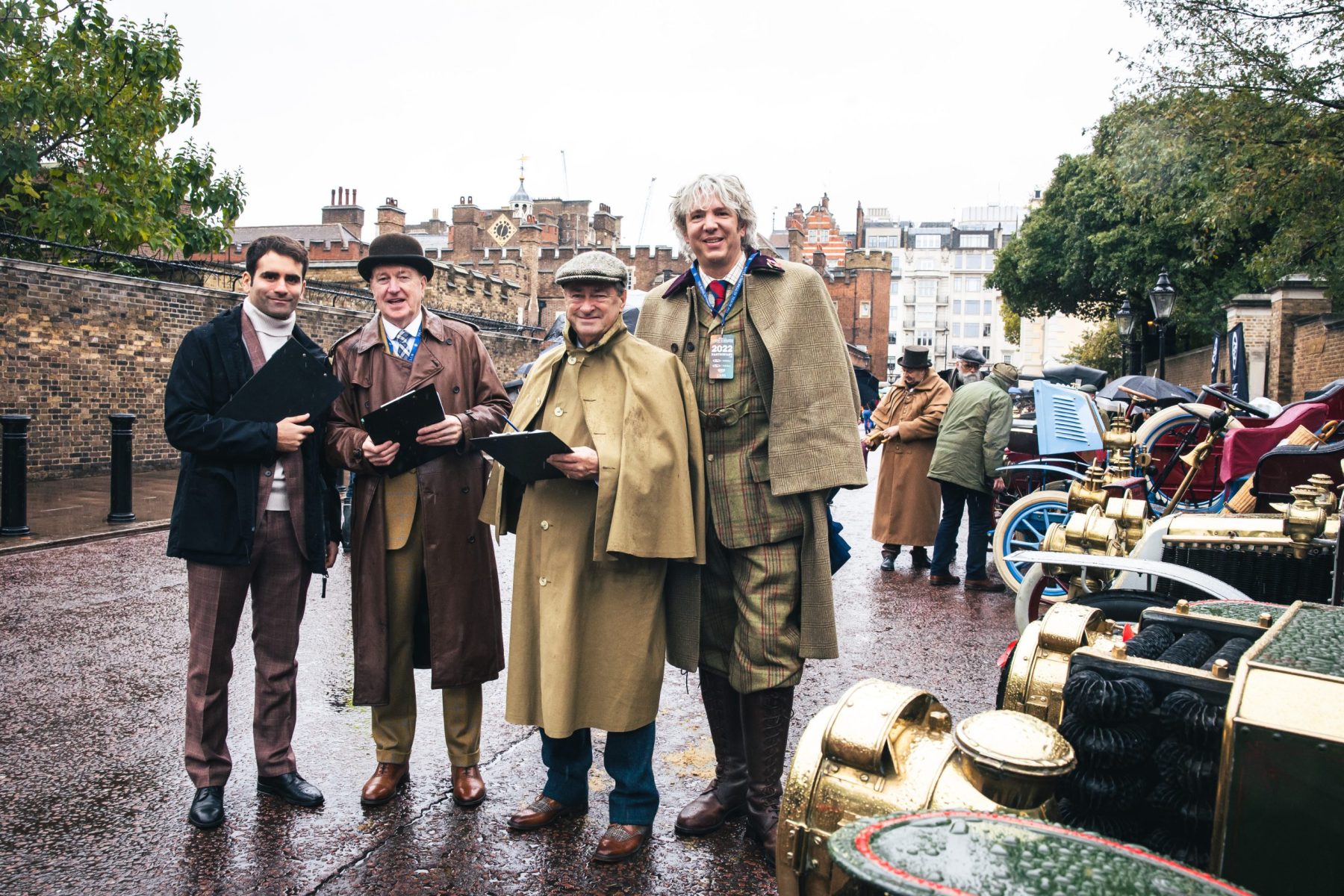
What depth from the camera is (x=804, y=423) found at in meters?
3.26

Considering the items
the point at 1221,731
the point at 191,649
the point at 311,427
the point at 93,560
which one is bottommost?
the point at 93,560

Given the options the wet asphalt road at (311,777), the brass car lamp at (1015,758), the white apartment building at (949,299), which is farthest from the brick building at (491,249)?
the white apartment building at (949,299)

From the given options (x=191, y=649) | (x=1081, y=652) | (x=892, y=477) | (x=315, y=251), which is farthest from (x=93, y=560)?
(x=315, y=251)

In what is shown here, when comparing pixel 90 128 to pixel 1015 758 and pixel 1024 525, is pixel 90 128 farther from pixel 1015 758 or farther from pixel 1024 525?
pixel 1015 758

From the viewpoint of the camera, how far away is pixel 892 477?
347 inches

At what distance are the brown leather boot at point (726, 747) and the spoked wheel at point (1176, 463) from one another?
4.25 m

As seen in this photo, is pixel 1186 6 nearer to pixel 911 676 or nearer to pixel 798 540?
pixel 911 676

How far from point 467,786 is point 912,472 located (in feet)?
19.4

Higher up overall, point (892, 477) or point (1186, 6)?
point (1186, 6)

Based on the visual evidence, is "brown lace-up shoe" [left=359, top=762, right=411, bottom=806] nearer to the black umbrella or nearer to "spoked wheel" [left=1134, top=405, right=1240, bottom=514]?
"spoked wheel" [left=1134, top=405, right=1240, bottom=514]

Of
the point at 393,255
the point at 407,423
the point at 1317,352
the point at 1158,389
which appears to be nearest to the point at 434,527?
the point at 407,423

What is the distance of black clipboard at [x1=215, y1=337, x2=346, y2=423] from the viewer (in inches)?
136

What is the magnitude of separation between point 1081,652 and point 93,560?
8555mm

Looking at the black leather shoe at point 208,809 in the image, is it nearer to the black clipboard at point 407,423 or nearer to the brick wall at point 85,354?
the black clipboard at point 407,423
